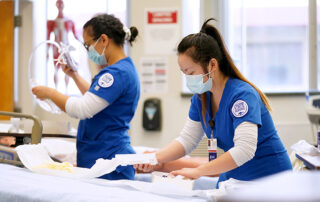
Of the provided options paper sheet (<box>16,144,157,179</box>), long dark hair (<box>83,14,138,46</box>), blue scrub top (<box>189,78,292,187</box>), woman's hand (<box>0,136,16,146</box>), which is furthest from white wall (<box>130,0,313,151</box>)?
blue scrub top (<box>189,78,292,187</box>)

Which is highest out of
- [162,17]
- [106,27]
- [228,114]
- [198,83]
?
[162,17]

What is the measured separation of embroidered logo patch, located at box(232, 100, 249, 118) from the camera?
4.58ft

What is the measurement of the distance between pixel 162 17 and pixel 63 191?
9.40ft

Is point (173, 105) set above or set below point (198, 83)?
below

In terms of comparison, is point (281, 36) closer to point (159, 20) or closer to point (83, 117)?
point (159, 20)

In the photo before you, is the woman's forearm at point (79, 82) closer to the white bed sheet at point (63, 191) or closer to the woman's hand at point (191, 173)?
the white bed sheet at point (63, 191)

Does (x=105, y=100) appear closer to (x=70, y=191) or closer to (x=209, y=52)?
(x=209, y=52)

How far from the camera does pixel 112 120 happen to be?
1915 mm

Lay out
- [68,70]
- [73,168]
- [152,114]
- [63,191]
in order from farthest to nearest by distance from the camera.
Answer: [152,114]
[68,70]
[73,168]
[63,191]

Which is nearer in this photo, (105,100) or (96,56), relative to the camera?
(105,100)

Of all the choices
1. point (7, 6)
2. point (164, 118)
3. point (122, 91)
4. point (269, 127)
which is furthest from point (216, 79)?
point (7, 6)

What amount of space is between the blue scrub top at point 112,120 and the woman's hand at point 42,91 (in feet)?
0.71

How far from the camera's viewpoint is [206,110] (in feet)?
5.31

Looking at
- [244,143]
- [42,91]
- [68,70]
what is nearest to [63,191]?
[244,143]
